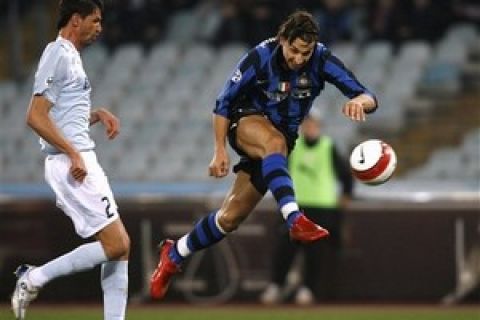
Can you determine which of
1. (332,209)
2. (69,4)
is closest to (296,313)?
(332,209)

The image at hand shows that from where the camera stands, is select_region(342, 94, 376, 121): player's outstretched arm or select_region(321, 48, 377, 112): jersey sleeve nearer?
select_region(342, 94, 376, 121): player's outstretched arm

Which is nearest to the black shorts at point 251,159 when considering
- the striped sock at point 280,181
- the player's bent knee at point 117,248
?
the striped sock at point 280,181

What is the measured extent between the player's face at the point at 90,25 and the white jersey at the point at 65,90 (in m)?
0.10

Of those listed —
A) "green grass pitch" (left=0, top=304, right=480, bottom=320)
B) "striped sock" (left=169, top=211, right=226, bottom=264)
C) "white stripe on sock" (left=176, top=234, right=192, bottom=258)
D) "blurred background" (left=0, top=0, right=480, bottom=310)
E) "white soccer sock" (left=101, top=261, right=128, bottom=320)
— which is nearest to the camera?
"white soccer sock" (left=101, top=261, right=128, bottom=320)

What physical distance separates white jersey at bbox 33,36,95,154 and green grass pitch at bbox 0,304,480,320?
2.80m

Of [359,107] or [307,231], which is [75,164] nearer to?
[307,231]

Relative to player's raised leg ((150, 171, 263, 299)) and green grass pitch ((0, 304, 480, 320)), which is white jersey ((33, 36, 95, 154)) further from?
green grass pitch ((0, 304, 480, 320))

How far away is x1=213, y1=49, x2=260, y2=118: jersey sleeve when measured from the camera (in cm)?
882

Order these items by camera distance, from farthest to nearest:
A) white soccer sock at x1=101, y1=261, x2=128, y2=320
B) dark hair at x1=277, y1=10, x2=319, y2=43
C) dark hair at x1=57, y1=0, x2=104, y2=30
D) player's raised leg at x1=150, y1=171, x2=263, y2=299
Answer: player's raised leg at x1=150, y1=171, x2=263, y2=299
dark hair at x1=277, y1=10, x2=319, y2=43
dark hair at x1=57, y1=0, x2=104, y2=30
white soccer sock at x1=101, y1=261, x2=128, y2=320

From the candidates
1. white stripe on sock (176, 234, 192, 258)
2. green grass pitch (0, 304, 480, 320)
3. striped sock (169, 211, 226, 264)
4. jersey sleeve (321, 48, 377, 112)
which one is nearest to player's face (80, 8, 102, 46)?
jersey sleeve (321, 48, 377, 112)

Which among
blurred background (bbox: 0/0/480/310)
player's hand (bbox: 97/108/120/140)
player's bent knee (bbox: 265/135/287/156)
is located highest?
player's hand (bbox: 97/108/120/140)

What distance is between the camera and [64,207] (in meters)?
8.35

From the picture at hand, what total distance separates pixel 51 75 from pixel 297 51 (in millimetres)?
1533

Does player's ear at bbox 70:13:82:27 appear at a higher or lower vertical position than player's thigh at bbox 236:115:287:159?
higher
